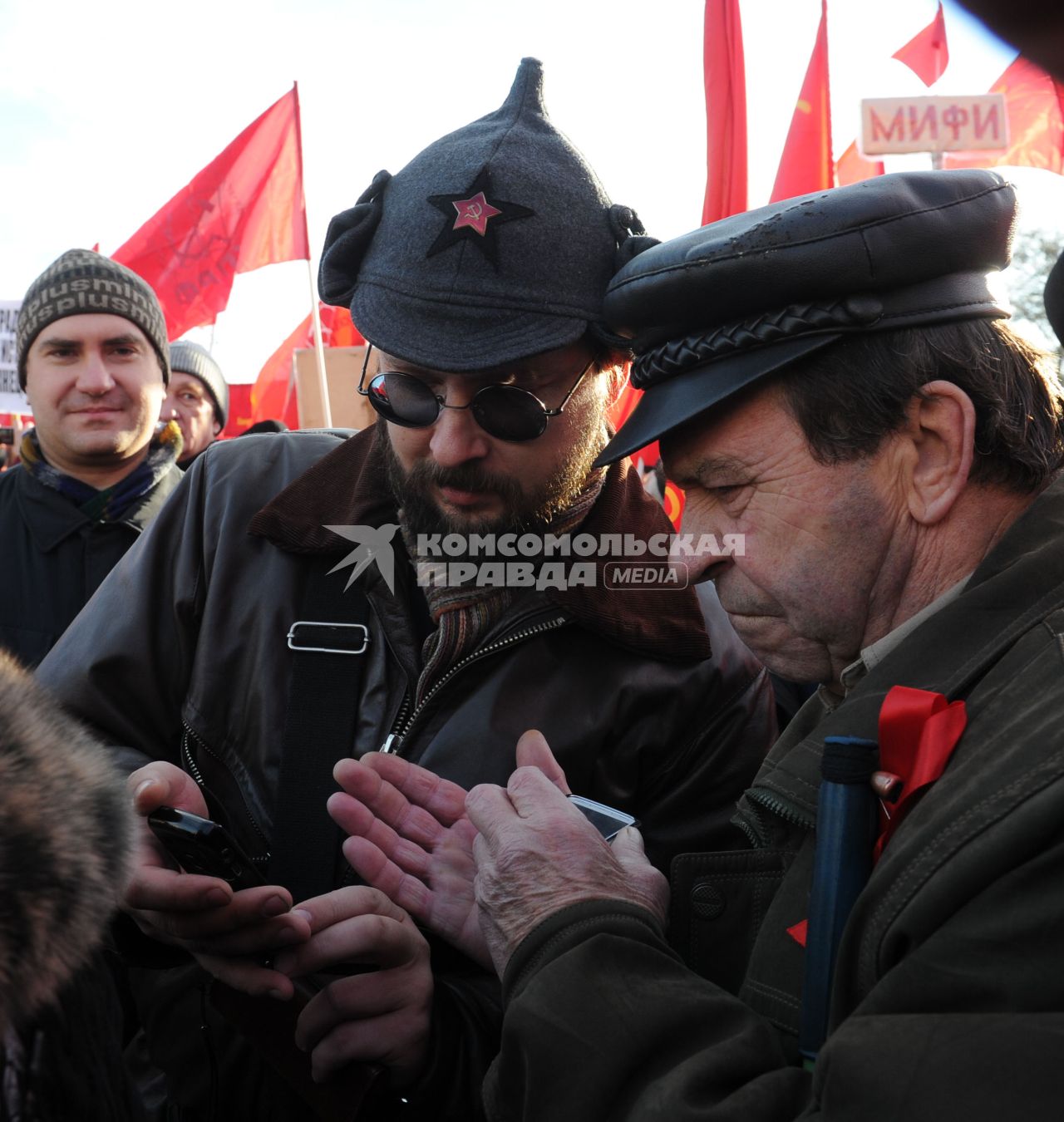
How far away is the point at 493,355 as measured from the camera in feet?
7.53

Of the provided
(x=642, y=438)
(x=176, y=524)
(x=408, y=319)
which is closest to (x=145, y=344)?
(x=176, y=524)

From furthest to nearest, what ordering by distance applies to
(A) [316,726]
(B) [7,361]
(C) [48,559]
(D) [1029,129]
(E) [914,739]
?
1. (B) [7,361]
2. (D) [1029,129]
3. (C) [48,559]
4. (A) [316,726]
5. (E) [914,739]

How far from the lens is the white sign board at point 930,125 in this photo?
564 cm

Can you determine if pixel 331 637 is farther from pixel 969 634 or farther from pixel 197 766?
pixel 969 634

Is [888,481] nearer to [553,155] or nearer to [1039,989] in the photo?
[1039,989]

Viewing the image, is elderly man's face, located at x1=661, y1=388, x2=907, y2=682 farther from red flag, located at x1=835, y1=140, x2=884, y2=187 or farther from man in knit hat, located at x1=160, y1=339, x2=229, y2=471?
red flag, located at x1=835, y1=140, x2=884, y2=187

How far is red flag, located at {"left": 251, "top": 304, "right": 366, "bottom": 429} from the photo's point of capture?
9695 mm

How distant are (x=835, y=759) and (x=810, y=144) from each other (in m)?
5.42

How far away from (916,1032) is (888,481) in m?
0.85

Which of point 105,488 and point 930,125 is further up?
point 930,125

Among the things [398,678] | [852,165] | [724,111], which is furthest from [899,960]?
[852,165]

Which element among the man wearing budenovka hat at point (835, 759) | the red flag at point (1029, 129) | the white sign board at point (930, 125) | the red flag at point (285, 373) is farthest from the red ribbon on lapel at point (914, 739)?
the red flag at point (285, 373)

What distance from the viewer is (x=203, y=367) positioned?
6.28m

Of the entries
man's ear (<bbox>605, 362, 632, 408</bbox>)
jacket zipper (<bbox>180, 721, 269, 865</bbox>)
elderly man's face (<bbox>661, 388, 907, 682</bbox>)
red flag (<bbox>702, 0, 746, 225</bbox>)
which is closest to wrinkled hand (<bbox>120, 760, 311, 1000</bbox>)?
jacket zipper (<bbox>180, 721, 269, 865</bbox>)
